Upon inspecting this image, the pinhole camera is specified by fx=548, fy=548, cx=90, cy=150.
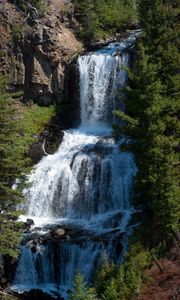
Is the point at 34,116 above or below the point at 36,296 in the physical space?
above

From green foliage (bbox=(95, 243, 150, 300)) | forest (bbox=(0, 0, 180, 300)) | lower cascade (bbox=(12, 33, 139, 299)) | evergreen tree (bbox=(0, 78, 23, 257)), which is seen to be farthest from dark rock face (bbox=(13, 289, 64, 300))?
green foliage (bbox=(95, 243, 150, 300))

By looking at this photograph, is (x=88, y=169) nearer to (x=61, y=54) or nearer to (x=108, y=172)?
(x=108, y=172)

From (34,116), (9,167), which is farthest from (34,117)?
(9,167)

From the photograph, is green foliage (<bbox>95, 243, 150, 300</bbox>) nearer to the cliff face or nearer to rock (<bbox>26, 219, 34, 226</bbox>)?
rock (<bbox>26, 219, 34, 226</bbox>)

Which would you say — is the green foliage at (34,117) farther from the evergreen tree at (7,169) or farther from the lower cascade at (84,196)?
the evergreen tree at (7,169)

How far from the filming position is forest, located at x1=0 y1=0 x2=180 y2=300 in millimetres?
27922

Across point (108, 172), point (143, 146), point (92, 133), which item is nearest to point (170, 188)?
point (143, 146)

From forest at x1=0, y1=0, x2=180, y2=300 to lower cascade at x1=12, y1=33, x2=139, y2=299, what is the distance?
7.03 feet

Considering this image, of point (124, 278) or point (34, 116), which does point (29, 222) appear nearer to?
point (124, 278)

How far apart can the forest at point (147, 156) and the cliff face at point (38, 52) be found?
61.9ft

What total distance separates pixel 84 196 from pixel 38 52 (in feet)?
55.0

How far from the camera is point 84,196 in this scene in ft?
129

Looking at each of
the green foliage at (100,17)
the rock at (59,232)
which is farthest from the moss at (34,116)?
the rock at (59,232)

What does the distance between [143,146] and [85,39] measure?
85.9 ft
